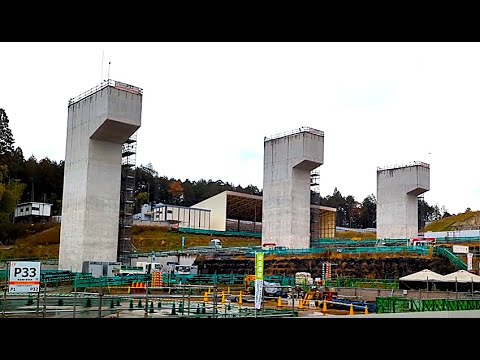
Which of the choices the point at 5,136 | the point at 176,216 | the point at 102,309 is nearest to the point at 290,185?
the point at 176,216

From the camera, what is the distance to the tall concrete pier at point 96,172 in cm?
3972

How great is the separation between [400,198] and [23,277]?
48029 millimetres

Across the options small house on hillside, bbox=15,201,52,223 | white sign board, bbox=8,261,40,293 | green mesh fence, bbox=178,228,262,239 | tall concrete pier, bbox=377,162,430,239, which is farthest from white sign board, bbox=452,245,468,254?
small house on hillside, bbox=15,201,52,223

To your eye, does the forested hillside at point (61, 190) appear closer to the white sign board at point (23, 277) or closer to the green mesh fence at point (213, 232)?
the green mesh fence at point (213, 232)

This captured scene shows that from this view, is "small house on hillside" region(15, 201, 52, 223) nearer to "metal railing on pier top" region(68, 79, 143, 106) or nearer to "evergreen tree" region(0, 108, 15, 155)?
"evergreen tree" region(0, 108, 15, 155)

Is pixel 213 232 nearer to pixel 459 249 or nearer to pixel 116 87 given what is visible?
pixel 116 87

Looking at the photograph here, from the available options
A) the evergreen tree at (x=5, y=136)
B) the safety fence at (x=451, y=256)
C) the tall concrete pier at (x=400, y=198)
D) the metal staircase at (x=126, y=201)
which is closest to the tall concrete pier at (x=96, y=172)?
the metal staircase at (x=126, y=201)

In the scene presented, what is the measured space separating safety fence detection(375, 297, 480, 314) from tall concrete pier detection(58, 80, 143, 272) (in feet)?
82.2

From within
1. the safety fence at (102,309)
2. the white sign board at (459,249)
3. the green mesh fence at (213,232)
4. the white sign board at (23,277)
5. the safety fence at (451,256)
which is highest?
the green mesh fence at (213,232)

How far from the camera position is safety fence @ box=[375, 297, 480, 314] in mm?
18609

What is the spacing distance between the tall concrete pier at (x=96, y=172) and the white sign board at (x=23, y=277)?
2463cm
